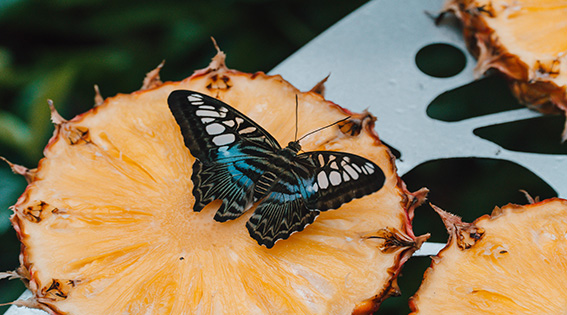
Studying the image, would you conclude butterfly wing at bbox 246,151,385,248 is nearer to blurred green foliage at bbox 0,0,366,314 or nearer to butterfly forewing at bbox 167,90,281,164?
butterfly forewing at bbox 167,90,281,164

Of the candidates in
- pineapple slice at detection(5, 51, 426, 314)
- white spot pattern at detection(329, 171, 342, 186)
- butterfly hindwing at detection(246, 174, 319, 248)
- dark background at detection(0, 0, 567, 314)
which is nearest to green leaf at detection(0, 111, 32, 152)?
dark background at detection(0, 0, 567, 314)

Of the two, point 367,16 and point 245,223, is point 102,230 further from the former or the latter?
point 367,16

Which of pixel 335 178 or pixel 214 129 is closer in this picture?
pixel 335 178

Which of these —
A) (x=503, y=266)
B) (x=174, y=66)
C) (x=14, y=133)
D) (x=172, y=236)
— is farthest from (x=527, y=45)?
(x=14, y=133)

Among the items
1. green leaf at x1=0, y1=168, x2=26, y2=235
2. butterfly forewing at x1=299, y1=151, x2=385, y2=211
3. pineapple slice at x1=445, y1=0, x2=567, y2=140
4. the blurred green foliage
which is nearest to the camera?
butterfly forewing at x1=299, y1=151, x2=385, y2=211

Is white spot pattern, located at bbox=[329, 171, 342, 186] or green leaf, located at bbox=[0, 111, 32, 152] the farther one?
green leaf, located at bbox=[0, 111, 32, 152]

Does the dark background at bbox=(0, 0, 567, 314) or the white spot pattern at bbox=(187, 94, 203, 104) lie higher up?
the white spot pattern at bbox=(187, 94, 203, 104)

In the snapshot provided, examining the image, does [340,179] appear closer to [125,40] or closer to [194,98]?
[194,98]

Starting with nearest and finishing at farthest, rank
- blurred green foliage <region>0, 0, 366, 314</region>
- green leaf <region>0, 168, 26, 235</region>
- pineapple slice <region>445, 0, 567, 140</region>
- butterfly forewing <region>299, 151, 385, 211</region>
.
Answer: butterfly forewing <region>299, 151, 385, 211</region>
pineapple slice <region>445, 0, 567, 140</region>
green leaf <region>0, 168, 26, 235</region>
blurred green foliage <region>0, 0, 366, 314</region>
